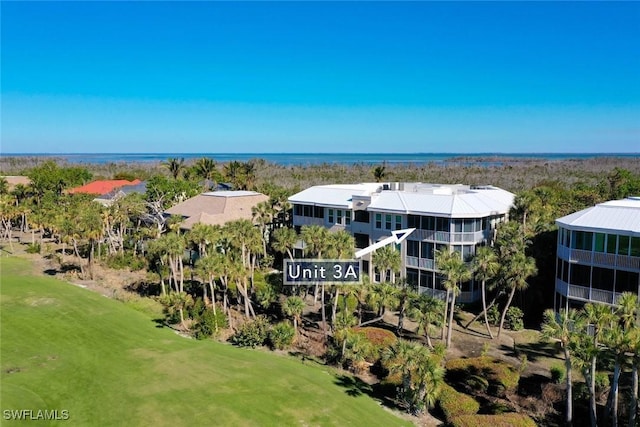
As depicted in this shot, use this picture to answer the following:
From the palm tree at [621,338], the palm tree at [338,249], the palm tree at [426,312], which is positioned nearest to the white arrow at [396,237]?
the palm tree at [338,249]

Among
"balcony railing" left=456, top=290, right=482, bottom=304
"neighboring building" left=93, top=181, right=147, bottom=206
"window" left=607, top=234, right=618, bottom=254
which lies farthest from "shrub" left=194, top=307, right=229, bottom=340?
"neighboring building" left=93, top=181, right=147, bottom=206

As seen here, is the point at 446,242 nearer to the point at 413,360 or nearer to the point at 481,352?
the point at 481,352

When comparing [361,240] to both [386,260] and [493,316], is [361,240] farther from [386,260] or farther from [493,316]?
[493,316]

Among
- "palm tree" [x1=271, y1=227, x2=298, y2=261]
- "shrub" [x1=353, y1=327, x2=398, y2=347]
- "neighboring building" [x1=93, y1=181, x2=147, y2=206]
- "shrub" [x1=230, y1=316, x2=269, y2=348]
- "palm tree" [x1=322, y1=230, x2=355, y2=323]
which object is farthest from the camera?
"neighboring building" [x1=93, y1=181, x2=147, y2=206]

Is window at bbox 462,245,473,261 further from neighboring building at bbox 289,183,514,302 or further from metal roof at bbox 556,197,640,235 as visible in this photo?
metal roof at bbox 556,197,640,235

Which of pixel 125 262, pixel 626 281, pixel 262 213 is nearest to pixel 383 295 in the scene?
pixel 626 281
